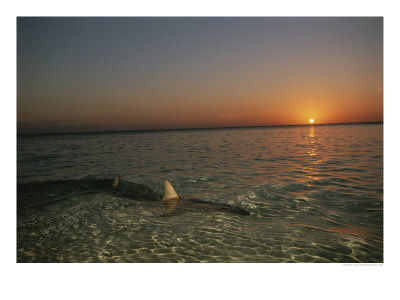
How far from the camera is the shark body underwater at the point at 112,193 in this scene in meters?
5.86

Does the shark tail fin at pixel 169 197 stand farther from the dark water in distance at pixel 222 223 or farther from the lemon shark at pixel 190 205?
the dark water in distance at pixel 222 223

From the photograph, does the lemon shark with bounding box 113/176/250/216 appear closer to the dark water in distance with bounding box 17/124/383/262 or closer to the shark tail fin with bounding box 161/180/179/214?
the shark tail fin with bounding box 161/180/179/214

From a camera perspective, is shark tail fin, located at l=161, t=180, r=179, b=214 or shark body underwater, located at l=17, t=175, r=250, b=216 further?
shark tail fin, located at l=161, t=180, r=179, b=214

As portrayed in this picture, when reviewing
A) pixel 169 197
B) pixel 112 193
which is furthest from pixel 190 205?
pixel 112 193

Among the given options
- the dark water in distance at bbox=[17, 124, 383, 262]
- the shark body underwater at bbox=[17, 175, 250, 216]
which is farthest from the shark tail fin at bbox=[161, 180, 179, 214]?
the dark water in distance at bbox=[17, 124, 383, 262]

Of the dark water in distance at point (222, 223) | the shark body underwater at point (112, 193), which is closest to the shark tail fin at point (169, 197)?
the shark body underwater at point (112, 193)

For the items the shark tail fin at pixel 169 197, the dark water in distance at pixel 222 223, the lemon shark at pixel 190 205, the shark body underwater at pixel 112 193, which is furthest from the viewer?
the shark tail fin at pixel 169 197

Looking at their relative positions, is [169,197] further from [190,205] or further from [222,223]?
[222,223]

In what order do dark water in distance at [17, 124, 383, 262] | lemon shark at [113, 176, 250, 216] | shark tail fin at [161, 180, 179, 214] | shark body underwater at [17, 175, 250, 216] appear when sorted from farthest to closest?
shark tail fin at [161, 180, 179, 214]
shark body underwater at [17, 175, 250, 216]
lemon shark at [113, 176, 250, 216]
dark water in distance at [17, 124, 383, 262]

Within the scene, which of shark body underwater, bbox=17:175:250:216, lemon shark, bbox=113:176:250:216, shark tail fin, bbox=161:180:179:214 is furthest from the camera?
shark tail fin, bbox=161:180:179:214

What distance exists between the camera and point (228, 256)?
3.72 metres

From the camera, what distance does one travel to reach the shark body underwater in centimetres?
586

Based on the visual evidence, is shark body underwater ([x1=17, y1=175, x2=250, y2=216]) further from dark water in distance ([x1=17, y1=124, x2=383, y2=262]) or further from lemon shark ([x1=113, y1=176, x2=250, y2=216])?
dark water in distance ([x1=17, y1=124, x2=383, y2=262])
